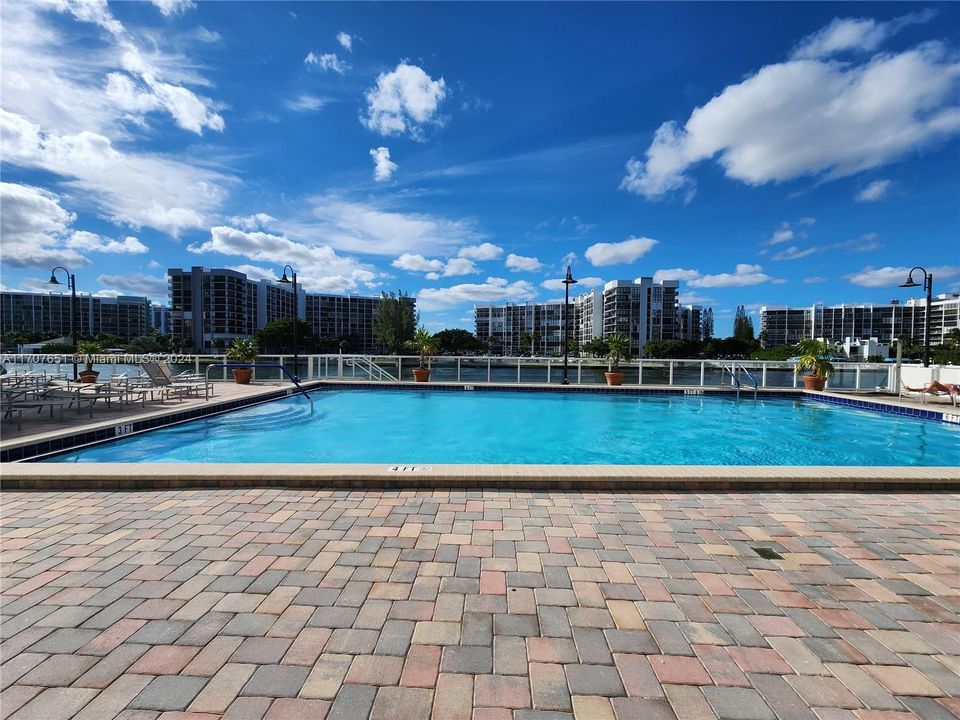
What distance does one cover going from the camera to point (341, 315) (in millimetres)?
124562

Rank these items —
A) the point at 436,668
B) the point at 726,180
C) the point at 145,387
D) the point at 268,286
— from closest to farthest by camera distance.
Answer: the point at 436,668 < the point at 145,387 < the point at 726,180 < the point at 268,286

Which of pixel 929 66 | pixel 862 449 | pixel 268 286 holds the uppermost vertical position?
pixel 268 286

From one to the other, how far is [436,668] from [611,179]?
73.8ft

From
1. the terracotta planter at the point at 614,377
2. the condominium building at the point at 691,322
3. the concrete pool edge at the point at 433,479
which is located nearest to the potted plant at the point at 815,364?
the terracotta planter at the point at 614,377

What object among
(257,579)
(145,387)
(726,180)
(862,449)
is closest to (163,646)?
(257,579)

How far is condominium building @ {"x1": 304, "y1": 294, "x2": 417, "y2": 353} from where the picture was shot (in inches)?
4808

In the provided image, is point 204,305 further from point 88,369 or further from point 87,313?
point 88,369

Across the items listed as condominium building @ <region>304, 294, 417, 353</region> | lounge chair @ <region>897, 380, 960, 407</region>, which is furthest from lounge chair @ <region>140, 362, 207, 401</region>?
condominium building @ <region>304, 294, 417, 353</region>

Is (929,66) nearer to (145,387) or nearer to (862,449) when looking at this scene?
(862,449)

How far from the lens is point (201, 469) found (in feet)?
12.9

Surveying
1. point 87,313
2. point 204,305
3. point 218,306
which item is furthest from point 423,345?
point 87,313

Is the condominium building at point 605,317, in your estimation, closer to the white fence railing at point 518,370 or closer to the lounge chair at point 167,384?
the white fence railing at point 518,370

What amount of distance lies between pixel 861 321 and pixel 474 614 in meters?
171


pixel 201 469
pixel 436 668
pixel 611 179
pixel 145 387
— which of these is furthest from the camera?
pixel 611 179
